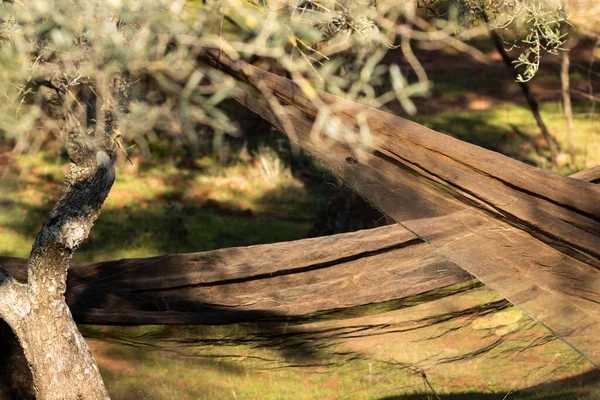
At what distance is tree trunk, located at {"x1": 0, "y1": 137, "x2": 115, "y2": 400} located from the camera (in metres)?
4.84

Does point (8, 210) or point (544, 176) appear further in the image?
point (8, 210)

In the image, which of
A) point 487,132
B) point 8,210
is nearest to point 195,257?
point 8,210

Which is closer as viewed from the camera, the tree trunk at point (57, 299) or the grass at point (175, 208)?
the tree trunk at point (57, 299)

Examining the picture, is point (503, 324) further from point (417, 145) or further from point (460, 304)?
point (417, 145)

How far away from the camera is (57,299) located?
4895 mm

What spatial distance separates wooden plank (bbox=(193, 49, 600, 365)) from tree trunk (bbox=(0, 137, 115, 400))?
4.03ft

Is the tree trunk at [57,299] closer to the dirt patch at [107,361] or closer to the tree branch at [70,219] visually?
the tree branch at [70,219]

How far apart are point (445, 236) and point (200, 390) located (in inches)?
88.2

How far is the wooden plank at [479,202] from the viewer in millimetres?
3949

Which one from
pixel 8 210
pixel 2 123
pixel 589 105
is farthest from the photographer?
pixel 589 105

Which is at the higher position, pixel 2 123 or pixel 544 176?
pixel 2 123

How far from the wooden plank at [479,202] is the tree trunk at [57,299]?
1.23 meters

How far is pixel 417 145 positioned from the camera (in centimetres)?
433

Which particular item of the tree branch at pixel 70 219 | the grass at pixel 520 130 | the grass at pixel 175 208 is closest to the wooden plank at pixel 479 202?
the tree branch at pixel 70 219
